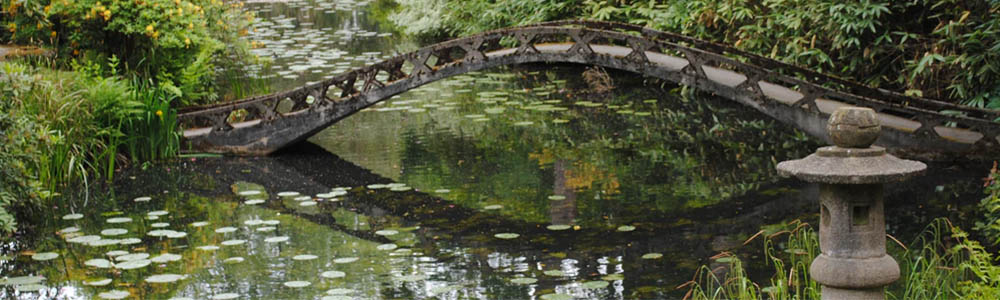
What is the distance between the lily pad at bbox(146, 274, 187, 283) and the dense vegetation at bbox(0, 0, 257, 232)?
4.07 feet

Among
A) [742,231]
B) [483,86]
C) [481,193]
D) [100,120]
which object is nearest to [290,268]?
[481,193]

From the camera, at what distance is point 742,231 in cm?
843

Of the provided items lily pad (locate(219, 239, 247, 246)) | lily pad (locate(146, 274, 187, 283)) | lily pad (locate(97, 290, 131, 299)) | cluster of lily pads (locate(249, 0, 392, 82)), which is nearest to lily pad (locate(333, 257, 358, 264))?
lily pad (locate(219, 239, 247, 246))

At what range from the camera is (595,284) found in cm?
707

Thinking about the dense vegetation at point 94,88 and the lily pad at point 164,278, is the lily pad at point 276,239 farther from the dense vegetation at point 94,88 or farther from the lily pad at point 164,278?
the dense vegetation at point 94,88

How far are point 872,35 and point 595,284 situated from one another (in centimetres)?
670

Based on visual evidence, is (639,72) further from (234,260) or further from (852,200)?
(852,200)

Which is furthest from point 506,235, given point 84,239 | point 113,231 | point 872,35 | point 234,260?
point 872,35

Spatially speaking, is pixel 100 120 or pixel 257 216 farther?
pixel 100 120

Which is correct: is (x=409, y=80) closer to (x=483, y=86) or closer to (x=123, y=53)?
(x=123, y=53)

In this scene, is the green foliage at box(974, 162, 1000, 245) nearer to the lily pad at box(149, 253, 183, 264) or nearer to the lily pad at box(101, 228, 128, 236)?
the lily pad at box(149, 253, 183, 264)

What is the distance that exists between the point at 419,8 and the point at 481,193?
1558cm

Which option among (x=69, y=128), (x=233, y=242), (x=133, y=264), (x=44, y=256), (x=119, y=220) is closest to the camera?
(x=133, y=264)

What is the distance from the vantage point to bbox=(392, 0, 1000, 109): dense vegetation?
36.0 ft
